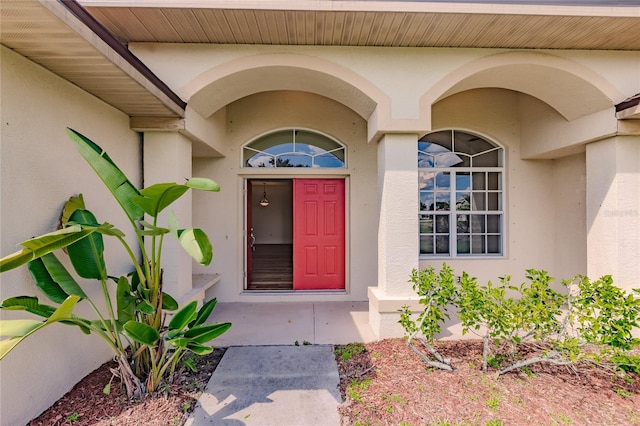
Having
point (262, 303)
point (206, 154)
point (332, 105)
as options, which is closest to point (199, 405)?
point (262, 303)

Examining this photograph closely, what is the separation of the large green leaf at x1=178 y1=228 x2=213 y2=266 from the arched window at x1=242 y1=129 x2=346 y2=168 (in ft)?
14.2

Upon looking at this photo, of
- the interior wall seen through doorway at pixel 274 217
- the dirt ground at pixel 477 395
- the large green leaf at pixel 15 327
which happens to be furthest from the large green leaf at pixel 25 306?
the interior wall seen through doorway at pixel 274 217

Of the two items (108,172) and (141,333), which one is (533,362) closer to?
(141,333)

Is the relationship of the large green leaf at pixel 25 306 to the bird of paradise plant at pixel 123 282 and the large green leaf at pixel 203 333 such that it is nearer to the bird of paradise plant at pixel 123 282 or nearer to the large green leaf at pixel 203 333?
the bird of paradise plant at pixel 123 282

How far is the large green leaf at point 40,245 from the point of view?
2109mm

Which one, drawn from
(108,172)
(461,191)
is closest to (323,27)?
(108,172)

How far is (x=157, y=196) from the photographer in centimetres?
278

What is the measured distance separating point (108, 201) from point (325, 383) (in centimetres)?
364

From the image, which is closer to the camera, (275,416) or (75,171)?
(275,416)

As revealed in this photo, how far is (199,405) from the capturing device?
313 cm

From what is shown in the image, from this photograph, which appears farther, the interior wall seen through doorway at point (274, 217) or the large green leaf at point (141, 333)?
the interior wall seen through doorway at point (274, 217)

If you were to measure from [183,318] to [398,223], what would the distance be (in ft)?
10.4

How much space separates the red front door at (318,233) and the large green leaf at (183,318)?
3.78m

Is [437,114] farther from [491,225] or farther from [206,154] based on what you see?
[206,154]
